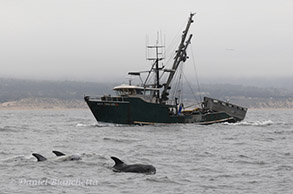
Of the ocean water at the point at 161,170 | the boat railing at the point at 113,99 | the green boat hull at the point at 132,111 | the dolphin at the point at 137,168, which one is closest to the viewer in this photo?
the ocean water at the point at 161,170

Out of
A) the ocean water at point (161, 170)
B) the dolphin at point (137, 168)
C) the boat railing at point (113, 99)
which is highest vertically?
the boat railing at point (113, 99)

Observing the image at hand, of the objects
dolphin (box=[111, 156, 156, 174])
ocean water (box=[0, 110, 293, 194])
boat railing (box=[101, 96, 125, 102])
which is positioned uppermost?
boat railing (box=[101, 96, 125, 102])

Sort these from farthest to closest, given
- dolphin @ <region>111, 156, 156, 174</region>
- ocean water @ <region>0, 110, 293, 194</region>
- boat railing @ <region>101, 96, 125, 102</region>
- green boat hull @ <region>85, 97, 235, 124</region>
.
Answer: boat railing @ <region>101, 96, 125, 102</region> < green boat hull @ <region>85, 97, 235, 124</region> < dolphin @ <region>111, 156, 156, 174</region> < ocean water @ <region>0, 110, 293, 194</region>

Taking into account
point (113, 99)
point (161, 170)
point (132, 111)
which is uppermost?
point (113, 99)

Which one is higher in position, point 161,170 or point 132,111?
point 132,111

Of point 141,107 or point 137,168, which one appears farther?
point 141,107

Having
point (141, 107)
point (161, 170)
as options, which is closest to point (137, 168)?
point (161, 170)

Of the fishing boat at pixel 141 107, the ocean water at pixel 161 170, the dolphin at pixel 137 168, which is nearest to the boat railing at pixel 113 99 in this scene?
the fishing boat at pixel 141 107

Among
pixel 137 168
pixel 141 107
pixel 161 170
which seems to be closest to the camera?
pixel 137 168

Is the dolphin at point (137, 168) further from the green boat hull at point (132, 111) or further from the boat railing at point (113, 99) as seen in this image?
the boat railing at point (113, 99)

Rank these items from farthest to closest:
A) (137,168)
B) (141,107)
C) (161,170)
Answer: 1. (141,107)
2. (161,170)
3. (137,168)

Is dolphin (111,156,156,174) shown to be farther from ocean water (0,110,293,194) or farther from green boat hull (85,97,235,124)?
green boat hull (85,97,235,124)

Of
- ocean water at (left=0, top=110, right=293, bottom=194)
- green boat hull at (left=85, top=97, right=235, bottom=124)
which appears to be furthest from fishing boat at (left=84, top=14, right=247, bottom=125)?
ocean water at (left=0, top=110, right=293, bottom=194)

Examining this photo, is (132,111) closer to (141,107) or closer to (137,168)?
(141,107)
